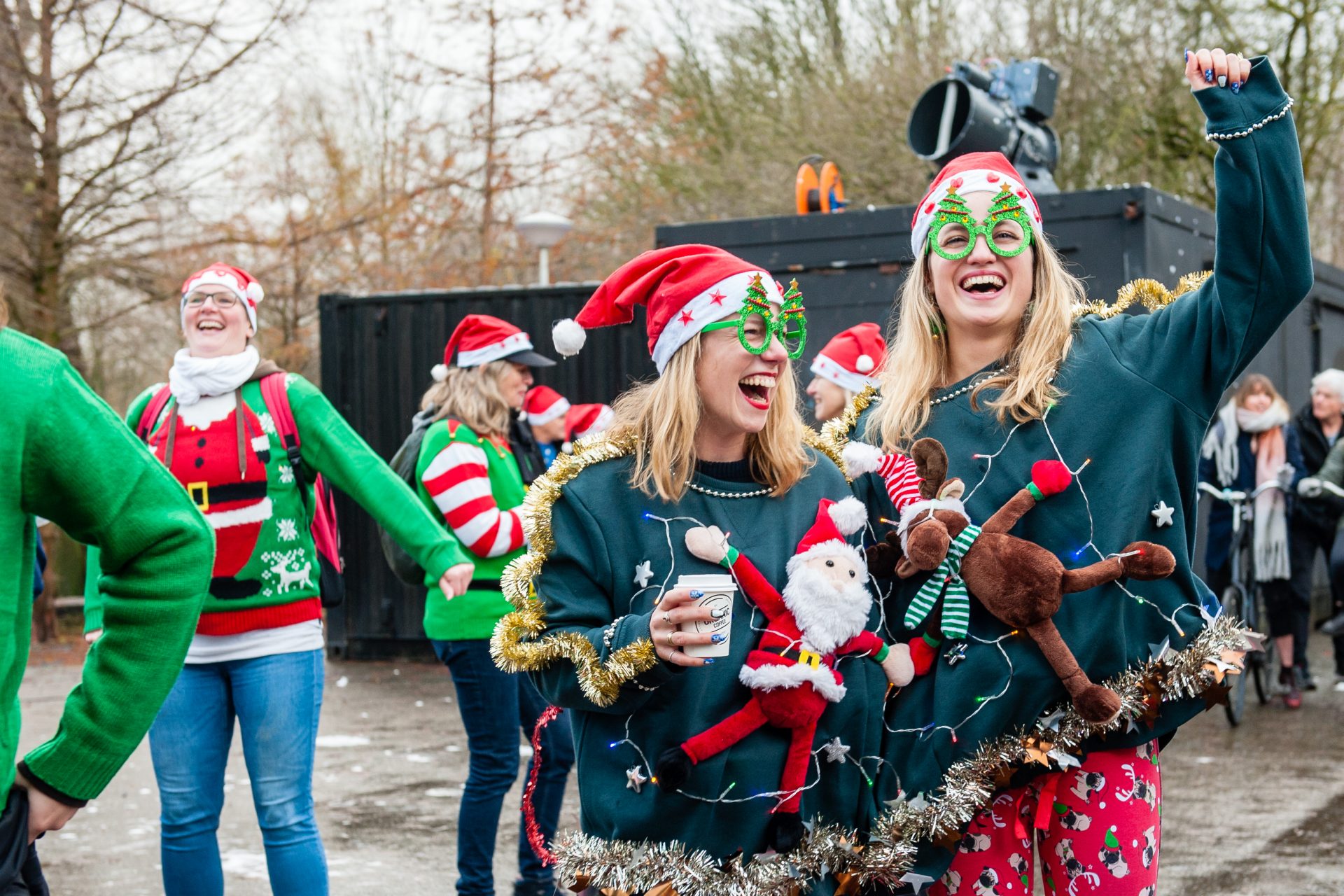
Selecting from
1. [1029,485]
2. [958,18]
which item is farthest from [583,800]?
[958,18]

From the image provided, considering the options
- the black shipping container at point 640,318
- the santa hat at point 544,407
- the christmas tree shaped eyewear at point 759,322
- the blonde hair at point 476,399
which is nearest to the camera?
the christmas tree shaped eyewear at point 759,322

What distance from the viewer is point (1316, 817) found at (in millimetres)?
5871

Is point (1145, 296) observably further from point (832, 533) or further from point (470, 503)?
point (470, 503)

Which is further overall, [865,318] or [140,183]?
[140,183]

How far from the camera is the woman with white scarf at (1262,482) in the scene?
8320 mm

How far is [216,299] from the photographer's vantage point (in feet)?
13.4

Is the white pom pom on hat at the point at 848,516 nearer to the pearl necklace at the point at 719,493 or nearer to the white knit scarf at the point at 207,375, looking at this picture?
the pearl necklace at the point at 719,493

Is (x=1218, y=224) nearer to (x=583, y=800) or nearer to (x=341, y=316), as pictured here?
(x=583, y=800)

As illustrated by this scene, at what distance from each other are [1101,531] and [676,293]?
36.2 inches

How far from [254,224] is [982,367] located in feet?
58.2

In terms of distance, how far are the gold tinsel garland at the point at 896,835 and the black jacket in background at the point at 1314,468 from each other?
6.53 m

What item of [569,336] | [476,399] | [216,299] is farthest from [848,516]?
[476,399]

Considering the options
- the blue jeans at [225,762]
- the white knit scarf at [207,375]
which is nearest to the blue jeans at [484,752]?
the blue jeans at [225,762]

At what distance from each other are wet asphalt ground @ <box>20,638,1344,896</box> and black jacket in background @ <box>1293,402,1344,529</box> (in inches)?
44.2
